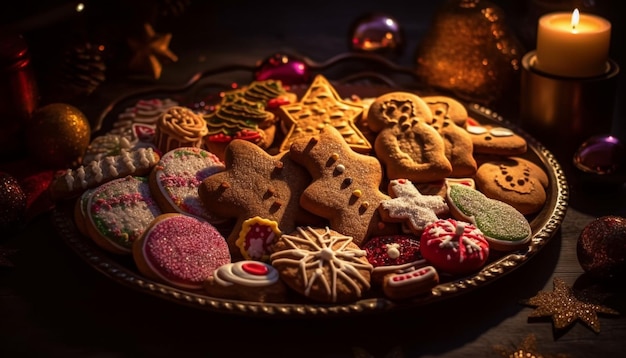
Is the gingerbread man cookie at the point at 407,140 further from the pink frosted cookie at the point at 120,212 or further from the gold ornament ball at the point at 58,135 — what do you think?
the gold ornament ball at the point at 58,135

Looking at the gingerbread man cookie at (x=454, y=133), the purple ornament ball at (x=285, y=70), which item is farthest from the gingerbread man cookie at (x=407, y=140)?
the purple ornament ball at (x=285, y=70)

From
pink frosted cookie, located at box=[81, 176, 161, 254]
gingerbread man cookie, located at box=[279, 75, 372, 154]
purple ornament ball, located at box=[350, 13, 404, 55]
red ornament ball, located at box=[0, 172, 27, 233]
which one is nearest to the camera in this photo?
pink frosted cookie, located at box=[81, 176, 161, 254]

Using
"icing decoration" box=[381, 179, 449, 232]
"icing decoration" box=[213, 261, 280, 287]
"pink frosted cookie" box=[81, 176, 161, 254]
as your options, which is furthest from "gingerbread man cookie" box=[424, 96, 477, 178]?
"pink frosted cookie" box=[81, 176, 161, 254]

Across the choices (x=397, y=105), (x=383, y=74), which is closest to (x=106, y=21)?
(x=383, y=74)

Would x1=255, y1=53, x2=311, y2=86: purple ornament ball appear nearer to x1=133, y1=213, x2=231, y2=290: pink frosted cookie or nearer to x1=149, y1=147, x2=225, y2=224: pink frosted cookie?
x1=149, y1=147, x2=225, y2=224: pink frosted cookie

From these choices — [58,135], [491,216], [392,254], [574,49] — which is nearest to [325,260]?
[392,254]

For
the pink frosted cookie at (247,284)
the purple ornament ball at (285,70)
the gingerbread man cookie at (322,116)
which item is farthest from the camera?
the purple ornament ball at (285,70)
